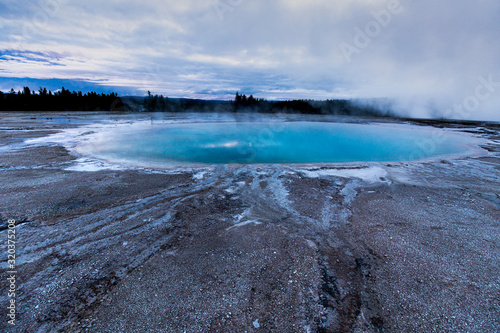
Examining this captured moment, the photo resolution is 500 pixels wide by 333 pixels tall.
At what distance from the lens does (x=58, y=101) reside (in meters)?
57.3

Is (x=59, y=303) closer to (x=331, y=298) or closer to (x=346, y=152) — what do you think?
(x=331, y=298)

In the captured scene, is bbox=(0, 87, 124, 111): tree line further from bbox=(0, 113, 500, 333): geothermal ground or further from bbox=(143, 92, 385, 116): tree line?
bbox=(0, 113, 500, 333): geothermal ground

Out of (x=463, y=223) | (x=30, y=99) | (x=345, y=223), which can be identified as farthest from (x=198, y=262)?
(x=30, y=99)

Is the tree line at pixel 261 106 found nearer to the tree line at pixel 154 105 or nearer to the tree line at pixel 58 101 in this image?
Result: the tree line at pixel 154 105

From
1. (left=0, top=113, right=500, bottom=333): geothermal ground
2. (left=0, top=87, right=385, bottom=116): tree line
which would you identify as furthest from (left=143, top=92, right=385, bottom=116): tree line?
(left=0, top=113, right=500, bottom=333): geothermal ground

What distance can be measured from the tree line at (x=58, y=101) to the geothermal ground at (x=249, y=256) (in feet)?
210

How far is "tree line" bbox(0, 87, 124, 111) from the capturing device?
51469 mm

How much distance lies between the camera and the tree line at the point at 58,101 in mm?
51469

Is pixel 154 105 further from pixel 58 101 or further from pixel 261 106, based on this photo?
pixel 261 106

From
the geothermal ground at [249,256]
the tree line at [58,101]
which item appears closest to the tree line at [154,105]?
the tree line at [58,101]

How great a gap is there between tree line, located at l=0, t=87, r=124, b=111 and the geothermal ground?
64.0m

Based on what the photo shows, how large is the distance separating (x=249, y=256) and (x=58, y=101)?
7536 cm

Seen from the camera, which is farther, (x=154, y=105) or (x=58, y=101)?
(x=154, y=105)

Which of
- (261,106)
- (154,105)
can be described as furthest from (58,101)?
(261,106)
